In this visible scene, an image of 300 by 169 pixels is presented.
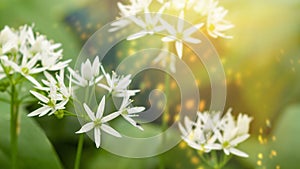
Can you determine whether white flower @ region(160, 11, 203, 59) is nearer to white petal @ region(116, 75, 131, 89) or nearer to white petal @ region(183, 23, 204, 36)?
white petal @ region(183, 23, 204, 36)

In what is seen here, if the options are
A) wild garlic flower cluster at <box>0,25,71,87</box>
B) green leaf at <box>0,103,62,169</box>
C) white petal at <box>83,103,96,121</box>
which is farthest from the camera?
green leaf at <box>0,103,62,169</box>

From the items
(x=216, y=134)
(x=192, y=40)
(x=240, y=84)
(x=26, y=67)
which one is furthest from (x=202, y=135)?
(x=240, y=84)

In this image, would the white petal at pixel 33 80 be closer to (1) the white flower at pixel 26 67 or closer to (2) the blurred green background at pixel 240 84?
(1) the white flower at pixel 26 67

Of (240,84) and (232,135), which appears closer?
(232,135)

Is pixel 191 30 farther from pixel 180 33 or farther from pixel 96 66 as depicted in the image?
pixel 96 66

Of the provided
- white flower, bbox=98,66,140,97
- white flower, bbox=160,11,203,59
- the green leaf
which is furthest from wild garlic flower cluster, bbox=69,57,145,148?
the green leaf

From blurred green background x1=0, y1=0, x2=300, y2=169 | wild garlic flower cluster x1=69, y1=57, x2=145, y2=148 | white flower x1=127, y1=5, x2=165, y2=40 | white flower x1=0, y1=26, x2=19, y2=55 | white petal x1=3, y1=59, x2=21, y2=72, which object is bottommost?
blurred green background x1=0, y1=0, x2=300, y2=169

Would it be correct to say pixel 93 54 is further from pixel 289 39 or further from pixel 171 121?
pixel 289 39
